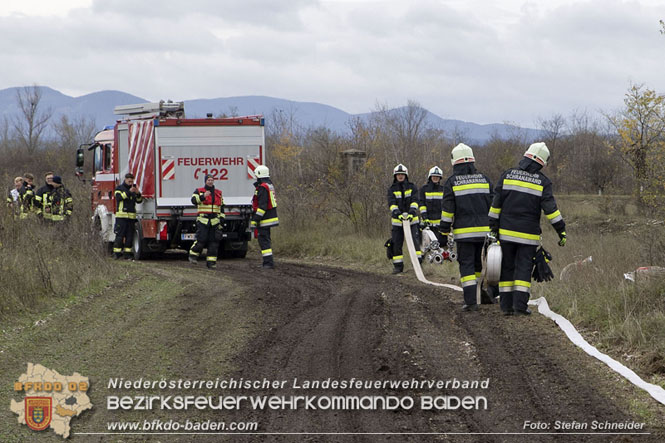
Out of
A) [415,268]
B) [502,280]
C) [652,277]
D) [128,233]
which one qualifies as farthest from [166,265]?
[652,277]

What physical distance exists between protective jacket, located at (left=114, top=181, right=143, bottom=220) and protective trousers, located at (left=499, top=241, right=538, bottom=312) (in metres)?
9.78

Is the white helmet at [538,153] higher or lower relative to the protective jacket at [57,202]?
higher

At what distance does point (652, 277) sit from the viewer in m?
8.15

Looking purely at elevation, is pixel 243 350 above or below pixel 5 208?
below

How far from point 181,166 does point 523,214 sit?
9521 millimetres

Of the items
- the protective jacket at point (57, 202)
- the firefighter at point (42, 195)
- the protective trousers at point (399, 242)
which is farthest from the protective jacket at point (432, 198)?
the firefighter at point (42, 195)

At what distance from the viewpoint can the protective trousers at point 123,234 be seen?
1675 cm

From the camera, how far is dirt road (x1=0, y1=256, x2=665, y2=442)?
4.97 meters

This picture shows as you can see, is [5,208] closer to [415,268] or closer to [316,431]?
[415,268]

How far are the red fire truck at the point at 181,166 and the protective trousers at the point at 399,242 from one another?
4.05m

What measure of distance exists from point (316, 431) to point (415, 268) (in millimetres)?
8901

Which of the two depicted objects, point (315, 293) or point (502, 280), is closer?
point (502, 280)

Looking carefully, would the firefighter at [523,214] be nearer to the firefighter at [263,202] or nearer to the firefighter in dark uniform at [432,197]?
the firefighter in dark uniform at [432,197]

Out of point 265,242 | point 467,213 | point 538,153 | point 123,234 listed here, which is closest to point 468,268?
point 467,213
